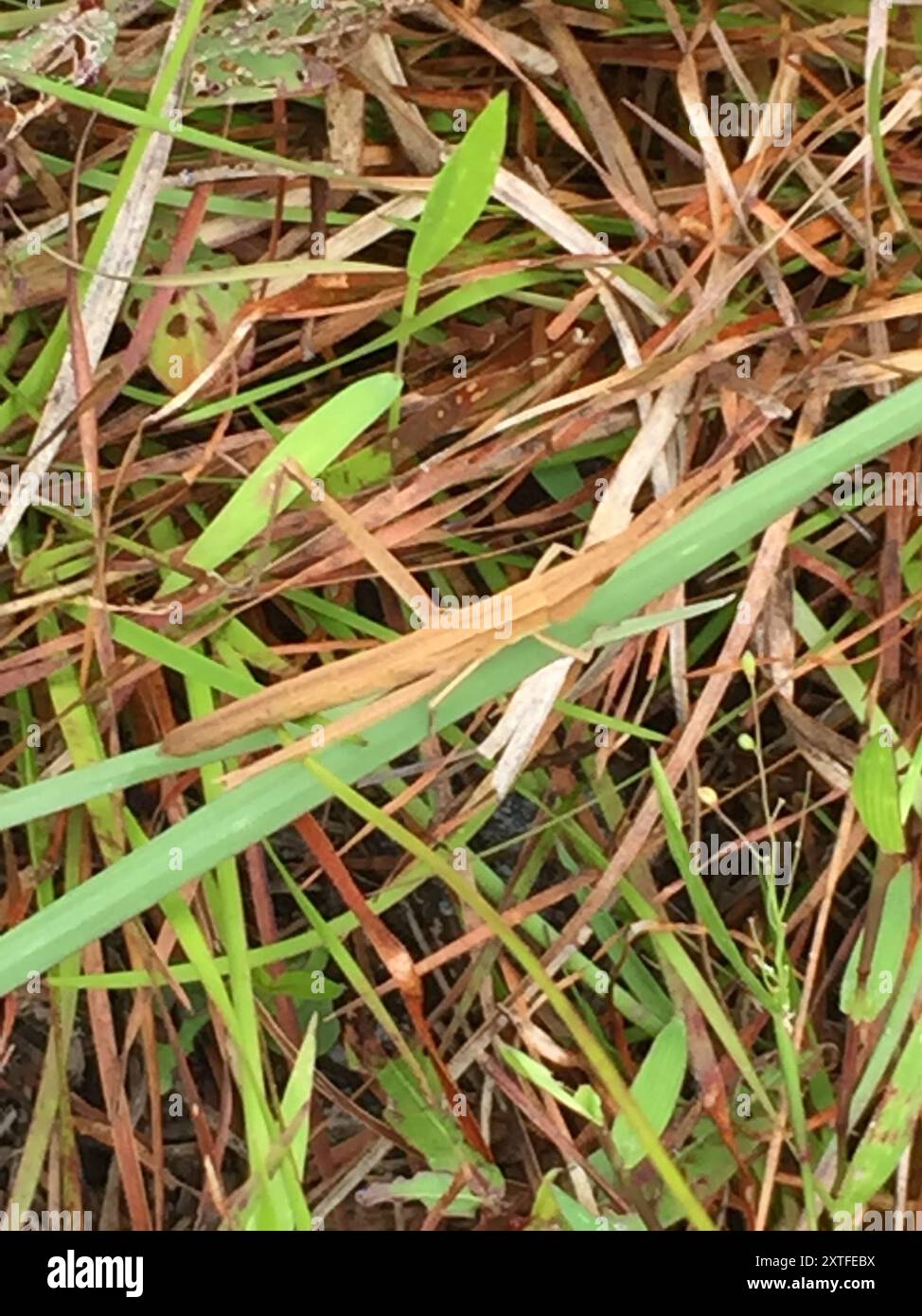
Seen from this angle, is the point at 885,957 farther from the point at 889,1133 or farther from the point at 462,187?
the point at 462,187

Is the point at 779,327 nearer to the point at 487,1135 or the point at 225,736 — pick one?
the point at 225,736

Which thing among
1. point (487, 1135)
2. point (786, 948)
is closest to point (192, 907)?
point (487, 1135)

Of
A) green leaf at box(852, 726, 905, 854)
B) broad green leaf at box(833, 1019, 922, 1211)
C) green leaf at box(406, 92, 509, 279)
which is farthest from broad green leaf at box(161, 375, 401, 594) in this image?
broad green leaf at box(833, 1019, 922, 1211)

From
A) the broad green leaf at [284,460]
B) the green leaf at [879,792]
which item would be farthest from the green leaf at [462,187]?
the green leaf at [879,792]

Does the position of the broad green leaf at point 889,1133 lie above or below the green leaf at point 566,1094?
below

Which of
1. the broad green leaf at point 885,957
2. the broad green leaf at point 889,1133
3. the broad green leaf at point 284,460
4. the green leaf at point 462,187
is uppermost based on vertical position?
the green leaf at point 462,187

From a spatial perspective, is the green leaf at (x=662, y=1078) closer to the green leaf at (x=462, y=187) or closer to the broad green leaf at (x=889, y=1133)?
the broad green leaf at (x=889, y=1133)
